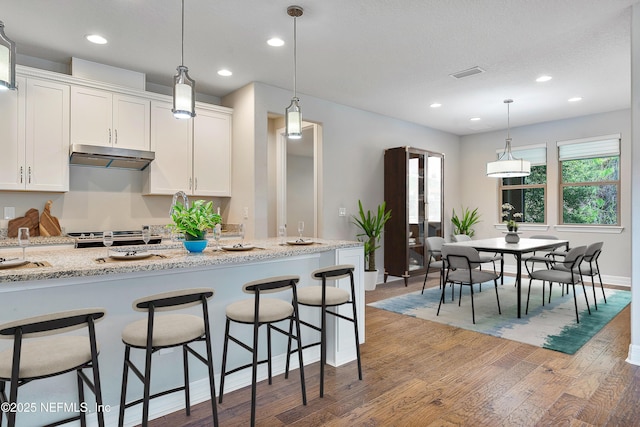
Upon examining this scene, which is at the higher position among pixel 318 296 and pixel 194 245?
pixel 194 245

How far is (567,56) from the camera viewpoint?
12.1 ft

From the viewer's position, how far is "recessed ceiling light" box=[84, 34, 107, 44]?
128 inches

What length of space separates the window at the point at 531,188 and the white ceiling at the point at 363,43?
5.41ft

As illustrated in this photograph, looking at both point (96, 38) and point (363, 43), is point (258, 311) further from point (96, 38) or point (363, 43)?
point (96, 38)

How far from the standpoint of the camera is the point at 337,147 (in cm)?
541

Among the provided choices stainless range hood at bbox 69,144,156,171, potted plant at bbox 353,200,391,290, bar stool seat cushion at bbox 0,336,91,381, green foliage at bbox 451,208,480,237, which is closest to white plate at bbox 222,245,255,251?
bar stool seat cushion at bbox 0,336,91,381

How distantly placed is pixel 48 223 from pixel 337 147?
3571 millimetres

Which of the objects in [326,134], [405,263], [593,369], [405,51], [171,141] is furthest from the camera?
[405,263]

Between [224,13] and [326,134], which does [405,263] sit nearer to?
[326,134]

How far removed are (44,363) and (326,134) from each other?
14.3ft

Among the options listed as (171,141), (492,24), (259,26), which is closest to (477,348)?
(492,24)

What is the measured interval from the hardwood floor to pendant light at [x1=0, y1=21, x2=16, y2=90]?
6.22 ft

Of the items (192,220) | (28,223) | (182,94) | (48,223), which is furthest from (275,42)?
(28,223)

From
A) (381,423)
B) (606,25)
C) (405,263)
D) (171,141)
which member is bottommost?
(381,423)
